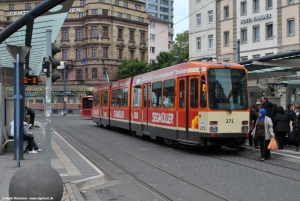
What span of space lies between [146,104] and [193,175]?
9566 millimetres

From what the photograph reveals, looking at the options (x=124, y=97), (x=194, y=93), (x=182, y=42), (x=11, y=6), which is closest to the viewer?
(x=194, y=93)

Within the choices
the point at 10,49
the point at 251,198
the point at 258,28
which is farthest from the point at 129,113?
the point at 258,28

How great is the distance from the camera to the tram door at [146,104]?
20.9 metres

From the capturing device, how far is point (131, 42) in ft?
263

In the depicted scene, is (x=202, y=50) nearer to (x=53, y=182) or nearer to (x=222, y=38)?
(x=222, y=38)

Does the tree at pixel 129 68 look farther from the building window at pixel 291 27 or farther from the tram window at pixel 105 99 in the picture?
the tram window at pixel 105 99

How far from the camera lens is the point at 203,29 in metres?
57.2

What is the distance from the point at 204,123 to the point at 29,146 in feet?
19.6

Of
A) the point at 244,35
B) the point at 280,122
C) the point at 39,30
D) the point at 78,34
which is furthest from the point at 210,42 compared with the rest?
the point at 39,30

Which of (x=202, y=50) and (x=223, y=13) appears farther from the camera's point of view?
(x=202, y=50)

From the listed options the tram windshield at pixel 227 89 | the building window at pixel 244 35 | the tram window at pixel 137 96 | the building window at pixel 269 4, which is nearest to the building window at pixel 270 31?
the building window at pixel 269 4

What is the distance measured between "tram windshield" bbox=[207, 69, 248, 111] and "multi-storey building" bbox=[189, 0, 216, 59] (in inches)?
1538

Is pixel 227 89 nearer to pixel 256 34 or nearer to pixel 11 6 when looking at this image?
pixel 256 34

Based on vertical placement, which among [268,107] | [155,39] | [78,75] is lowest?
[268,107]
